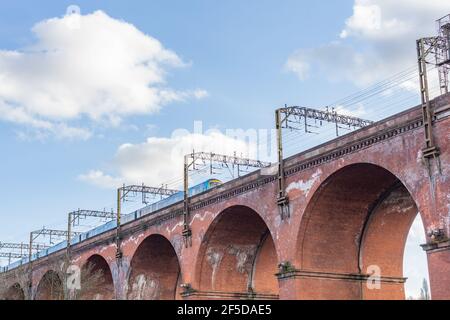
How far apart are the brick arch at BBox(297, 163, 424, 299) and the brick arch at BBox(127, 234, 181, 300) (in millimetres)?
11417

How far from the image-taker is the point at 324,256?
23.5 m

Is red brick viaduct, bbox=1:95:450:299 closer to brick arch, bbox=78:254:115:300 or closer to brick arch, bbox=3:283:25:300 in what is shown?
brick arch, bbox=78:254:115:300

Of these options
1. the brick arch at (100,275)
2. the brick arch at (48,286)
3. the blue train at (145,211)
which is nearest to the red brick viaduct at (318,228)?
the blue train at (145,211)

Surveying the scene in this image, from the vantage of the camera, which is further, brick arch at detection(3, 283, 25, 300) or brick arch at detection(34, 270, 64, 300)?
brick arch at detection(3, 283, 25, 300)

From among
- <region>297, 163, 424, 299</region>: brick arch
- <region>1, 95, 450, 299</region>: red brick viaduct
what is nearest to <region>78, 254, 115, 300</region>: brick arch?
<region>1, 95, 450, 299</region>: red brick viaduct

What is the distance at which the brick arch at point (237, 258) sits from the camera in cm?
2808

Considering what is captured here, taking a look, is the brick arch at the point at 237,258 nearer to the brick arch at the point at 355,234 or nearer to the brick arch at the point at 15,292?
the brick arch at the point at 355,234

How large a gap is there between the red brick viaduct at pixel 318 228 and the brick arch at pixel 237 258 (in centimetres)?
5

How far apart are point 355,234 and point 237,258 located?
24.0 ft

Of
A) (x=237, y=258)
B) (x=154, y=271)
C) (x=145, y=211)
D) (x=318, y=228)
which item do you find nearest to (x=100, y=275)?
(x=154, y=271)

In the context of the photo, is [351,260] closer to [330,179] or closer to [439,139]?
[330,179]

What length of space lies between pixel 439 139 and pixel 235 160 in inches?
756

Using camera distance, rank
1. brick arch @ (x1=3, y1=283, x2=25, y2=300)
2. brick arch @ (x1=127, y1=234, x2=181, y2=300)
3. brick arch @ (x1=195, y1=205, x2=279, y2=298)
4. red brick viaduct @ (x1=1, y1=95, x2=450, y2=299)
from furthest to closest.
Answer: brick arch @ (x1=3, y1=283, x2=25, y2=300) → brick arch @ (x1=127, y1=234, x2=181, y2=300) → brick arch @ (x1=195, y1=205, x2=279, y2=298) → red brick viaduct @ (x1=1, y1=95, x2=450, y2=299)

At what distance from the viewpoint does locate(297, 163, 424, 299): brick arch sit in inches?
892
